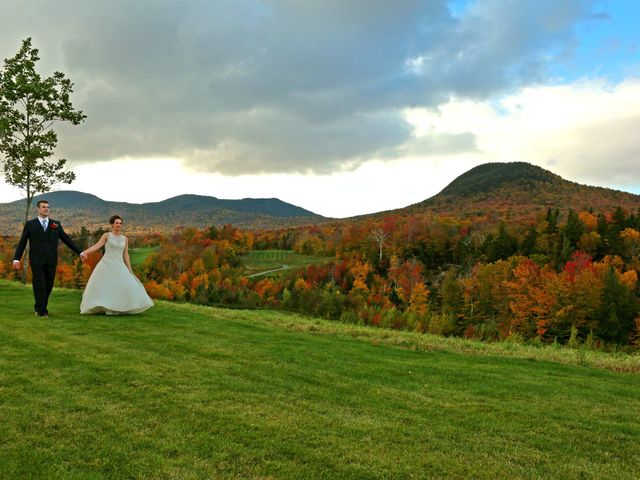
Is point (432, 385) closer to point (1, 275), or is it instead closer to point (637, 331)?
point (637, 331)

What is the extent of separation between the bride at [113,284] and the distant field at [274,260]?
124 m

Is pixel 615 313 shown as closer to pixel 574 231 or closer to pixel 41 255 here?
pixel 574 231

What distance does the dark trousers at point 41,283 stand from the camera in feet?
45.5

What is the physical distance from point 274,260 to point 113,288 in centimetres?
14958

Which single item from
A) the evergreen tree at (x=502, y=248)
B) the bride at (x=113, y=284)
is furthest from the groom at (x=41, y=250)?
the evergreen tree at (x=502, y=248)

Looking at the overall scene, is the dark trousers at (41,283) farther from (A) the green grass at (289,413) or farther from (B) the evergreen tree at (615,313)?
(B) the evergreen tree at (615,313)

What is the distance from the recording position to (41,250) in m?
14.1

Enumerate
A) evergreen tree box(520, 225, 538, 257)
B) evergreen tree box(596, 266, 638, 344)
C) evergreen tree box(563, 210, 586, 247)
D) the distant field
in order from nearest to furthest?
evergreen tree box(596, 266, 638, 344), evergreen tree box(563, 210, 586, 247), evergreen tree box(520, 225, 538, 257), the distant field

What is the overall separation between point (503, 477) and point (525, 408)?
2.92m

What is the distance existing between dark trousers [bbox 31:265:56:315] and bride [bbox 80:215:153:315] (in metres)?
1.11

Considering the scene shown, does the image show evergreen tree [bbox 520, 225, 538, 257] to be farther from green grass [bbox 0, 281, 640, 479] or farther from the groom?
the groom

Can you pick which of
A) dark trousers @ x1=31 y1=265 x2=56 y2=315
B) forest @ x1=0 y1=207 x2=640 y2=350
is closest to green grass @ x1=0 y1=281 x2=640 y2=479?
dark trousers @ x1=31 y1=265 x2=56 y2=315

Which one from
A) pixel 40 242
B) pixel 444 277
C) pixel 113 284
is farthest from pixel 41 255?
pixel 444 277

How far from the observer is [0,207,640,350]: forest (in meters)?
72.4
